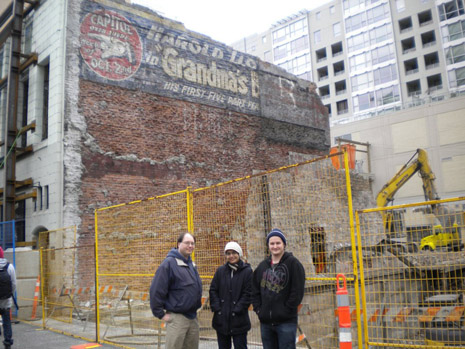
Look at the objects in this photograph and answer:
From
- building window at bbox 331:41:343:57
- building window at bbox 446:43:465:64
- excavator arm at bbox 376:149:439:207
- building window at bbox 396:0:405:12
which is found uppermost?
building window at bbox 396:0:405:12

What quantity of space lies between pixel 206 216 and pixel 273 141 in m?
14.4

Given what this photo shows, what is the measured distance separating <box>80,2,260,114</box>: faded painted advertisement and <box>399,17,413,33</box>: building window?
38292 mm

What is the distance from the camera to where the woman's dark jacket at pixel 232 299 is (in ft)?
17.5

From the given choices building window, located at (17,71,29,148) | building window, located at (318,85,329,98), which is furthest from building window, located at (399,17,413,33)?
building window, located at (17,71,29,148)

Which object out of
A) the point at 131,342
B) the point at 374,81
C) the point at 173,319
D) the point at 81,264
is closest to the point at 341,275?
the point at 173,319

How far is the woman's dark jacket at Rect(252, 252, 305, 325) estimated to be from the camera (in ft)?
15.5

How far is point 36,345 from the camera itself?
9.07 meters

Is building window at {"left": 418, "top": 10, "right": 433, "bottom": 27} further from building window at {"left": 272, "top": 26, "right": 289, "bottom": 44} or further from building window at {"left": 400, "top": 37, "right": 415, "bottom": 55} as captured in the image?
building window at {"left": 272, "top": 26, "right": 289, "bottom": 44}

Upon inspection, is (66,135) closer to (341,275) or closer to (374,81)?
(341,275)

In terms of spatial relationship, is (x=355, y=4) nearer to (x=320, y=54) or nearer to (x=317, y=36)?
(x=317, y=36)

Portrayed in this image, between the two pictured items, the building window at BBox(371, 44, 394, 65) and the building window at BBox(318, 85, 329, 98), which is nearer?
the building window at BBox(371, 44, 394, 65)

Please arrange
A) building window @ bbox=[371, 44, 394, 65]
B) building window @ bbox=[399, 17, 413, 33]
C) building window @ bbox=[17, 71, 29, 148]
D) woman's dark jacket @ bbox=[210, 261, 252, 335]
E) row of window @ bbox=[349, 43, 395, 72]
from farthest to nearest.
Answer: row of window @ bbox=[349, 43, 395, 72] → building window @ bbox=[371, 44, 394, 65] → building window @ bbox=[399, 17, 413, 33] → building window @ bbox=[17, 71, 29, 148] → woman's dark jacket @ bbox=[210, 261, 252, 335]

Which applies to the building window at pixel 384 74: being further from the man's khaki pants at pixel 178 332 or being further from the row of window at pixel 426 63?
the man's khaki pants at pixel 178 332

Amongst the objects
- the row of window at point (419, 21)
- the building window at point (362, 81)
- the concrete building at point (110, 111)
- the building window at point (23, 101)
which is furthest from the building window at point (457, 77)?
the building window at point (23, 101)
